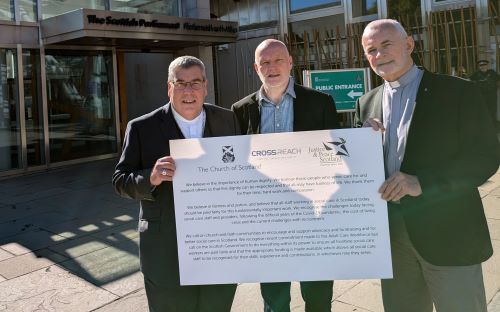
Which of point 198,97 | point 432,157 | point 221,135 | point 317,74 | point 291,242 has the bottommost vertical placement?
point 291,242

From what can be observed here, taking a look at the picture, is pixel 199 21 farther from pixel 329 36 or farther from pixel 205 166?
pixel 205 166

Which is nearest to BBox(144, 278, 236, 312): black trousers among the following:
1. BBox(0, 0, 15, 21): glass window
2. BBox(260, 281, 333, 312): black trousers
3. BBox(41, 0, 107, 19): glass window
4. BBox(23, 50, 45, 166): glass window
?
BBox(260, 281, 333, 312): black trousers

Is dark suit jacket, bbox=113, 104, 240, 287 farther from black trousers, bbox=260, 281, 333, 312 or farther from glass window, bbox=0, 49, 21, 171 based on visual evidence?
glass window, bbox=0, 49, 21, 171

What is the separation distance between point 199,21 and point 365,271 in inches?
405

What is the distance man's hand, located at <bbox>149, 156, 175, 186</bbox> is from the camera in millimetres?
2232

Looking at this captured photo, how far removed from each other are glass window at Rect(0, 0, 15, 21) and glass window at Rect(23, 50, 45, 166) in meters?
0.76

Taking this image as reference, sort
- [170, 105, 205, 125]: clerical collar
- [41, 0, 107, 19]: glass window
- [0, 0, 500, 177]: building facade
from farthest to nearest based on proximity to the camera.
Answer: [41, 0, 107, 19]: glass window, [0, 0, 500, 177]: building facade, [170, 105, 205, 125]: clerical collar

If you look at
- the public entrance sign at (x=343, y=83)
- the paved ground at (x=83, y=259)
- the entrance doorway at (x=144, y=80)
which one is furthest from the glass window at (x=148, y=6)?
the public entrance sign at (x=343, y=83)

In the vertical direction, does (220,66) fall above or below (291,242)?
above

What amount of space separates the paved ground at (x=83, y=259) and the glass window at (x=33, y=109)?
2268 millimetres

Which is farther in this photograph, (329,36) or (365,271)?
(329,36)

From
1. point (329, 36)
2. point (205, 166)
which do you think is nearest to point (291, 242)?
point (205, 166)

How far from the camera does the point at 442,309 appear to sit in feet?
7.31

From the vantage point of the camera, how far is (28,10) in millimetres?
10266
